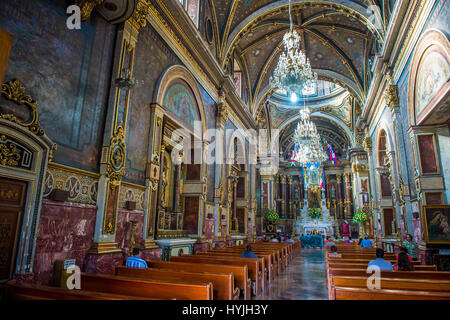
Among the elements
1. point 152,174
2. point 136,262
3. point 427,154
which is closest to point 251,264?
point 136,262

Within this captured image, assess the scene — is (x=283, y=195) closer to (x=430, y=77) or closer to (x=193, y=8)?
(x=193, y=8)

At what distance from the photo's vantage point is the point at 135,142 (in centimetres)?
663

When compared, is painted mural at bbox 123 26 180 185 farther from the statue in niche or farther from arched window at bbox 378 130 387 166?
the statue in niche

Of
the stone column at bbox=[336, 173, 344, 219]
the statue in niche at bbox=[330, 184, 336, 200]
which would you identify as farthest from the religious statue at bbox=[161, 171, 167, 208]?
the statue in niche at bbox=[330, 184, 336, 200]

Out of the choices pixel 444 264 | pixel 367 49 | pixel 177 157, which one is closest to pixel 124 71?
pixel 177 157

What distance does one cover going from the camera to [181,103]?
9.12 metres

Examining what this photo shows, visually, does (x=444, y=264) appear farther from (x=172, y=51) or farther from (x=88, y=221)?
(x=172, y=51)

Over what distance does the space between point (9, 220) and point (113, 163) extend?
6.71ft

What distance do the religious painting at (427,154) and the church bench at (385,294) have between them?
20.8ft

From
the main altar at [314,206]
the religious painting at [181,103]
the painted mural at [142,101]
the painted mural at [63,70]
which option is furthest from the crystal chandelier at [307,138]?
the painted mural at [63,70]

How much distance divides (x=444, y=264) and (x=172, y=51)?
30.8ft

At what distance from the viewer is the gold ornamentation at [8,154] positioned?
12.1 feet

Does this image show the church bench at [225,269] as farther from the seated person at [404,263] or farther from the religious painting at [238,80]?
the religious painting at [238,80]

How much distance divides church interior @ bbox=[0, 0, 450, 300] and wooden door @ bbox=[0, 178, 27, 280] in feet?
0.06
